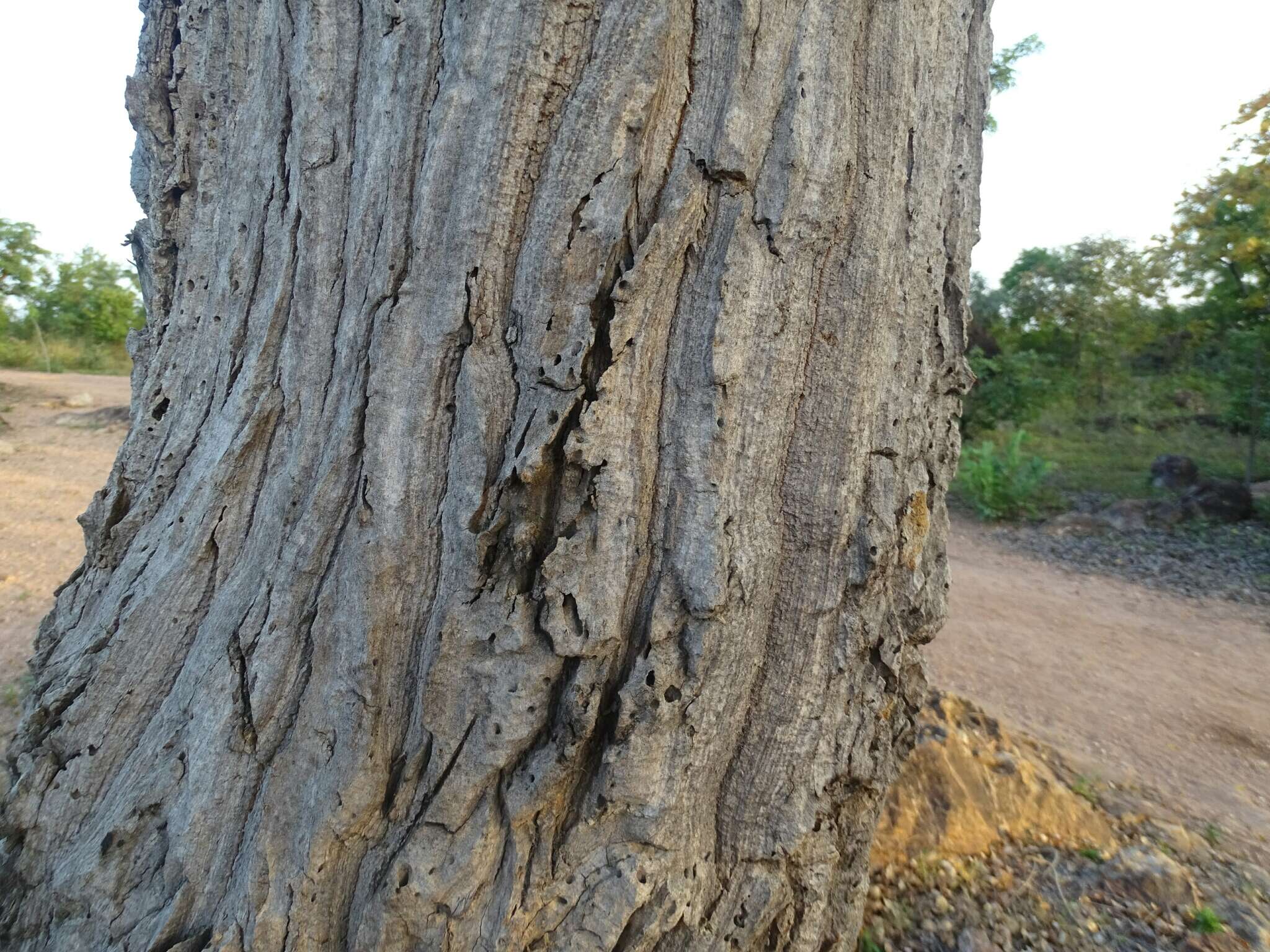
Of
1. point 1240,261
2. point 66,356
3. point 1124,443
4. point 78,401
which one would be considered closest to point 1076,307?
point 1124,443

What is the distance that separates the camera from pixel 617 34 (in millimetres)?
1658

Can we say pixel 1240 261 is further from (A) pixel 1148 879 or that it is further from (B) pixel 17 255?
(B) pixel 17 255

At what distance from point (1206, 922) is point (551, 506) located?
1.99 metres

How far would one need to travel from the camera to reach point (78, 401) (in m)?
12.2

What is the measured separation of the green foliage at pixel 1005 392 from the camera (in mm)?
11102

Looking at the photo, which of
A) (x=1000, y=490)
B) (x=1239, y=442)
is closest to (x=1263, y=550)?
(x=1000, y=490)

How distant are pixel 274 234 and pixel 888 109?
1417 millimetres

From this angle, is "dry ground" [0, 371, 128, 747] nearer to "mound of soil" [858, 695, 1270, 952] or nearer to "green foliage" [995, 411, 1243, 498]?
"mound of soil" [858, 695, 1270, 952]

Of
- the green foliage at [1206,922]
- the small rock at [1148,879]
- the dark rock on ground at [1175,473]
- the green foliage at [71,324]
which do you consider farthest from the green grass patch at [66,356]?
the green foliage at [1206,922]

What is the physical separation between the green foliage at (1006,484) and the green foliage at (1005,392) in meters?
1.88

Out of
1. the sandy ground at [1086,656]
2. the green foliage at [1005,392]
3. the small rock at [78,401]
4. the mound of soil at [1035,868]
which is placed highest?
the green foliage at [1005,392]

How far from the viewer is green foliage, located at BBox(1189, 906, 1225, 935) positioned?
6.96 ft

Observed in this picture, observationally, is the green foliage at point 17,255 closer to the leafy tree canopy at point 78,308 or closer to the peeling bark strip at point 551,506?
the leafy tree canopy at point 78,308

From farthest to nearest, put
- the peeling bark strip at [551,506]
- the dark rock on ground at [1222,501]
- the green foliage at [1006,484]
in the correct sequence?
the green foliage at [1006,484], the dark rock on ground at [1222,501], the peeling bark strip at [551,506]
